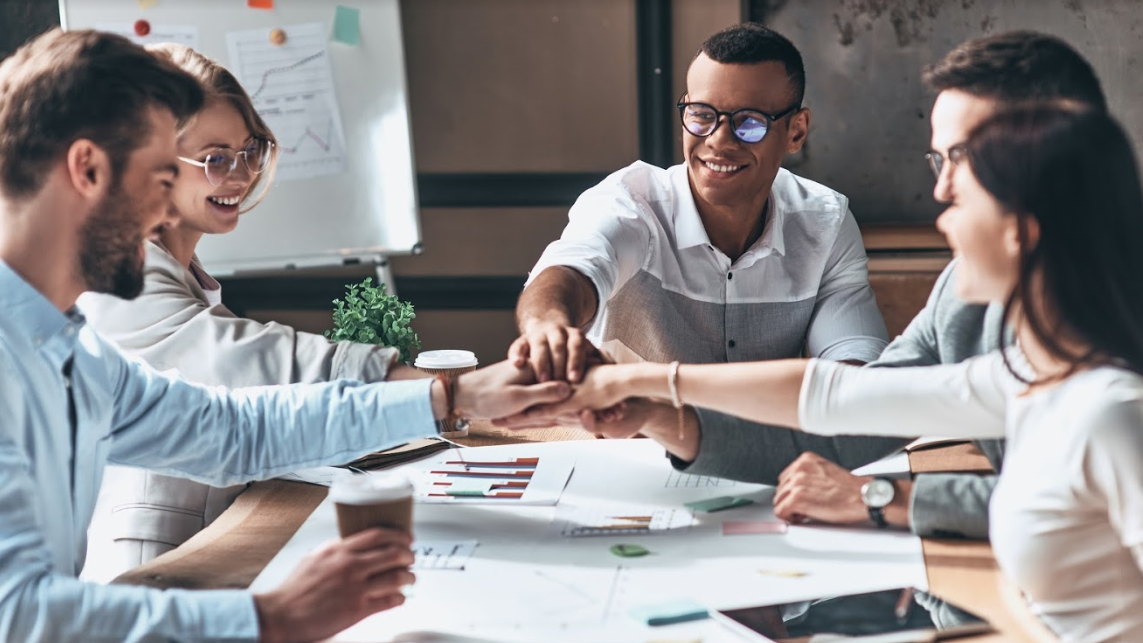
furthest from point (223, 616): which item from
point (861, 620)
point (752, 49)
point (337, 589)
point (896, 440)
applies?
point (752, 49)

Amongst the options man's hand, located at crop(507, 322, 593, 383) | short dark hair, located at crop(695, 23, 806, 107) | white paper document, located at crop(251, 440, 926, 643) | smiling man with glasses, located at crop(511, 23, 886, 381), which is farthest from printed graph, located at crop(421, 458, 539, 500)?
short dark hair, located at crop(695, 23, 806, 107)

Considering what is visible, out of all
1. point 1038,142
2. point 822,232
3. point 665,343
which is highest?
point 1038,142

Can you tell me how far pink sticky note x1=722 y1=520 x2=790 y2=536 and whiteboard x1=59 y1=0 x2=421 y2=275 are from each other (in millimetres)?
2573

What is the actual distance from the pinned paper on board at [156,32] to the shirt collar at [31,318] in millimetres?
2471

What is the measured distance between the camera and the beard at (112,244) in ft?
4.60

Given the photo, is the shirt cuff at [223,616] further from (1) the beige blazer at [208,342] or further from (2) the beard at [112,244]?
(1) the beige blazer at [208,342]

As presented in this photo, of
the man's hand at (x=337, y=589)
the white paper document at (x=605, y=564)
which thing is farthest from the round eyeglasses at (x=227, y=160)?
the man's hand at (x=337, y=589)

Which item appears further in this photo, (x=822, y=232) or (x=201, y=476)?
(x=822, y=232)

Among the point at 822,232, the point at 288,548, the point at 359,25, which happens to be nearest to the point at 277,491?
the point at 288,548

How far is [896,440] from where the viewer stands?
70.5 inches

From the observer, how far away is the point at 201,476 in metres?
1.68

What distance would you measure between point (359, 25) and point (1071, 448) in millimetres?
3150

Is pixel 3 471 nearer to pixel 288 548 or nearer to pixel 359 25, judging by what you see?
pixel 288 548

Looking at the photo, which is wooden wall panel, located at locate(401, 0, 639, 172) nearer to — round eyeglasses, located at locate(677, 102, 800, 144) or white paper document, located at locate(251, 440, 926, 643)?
round eyeglasses, located at locate(677, 102, 800, 144)
